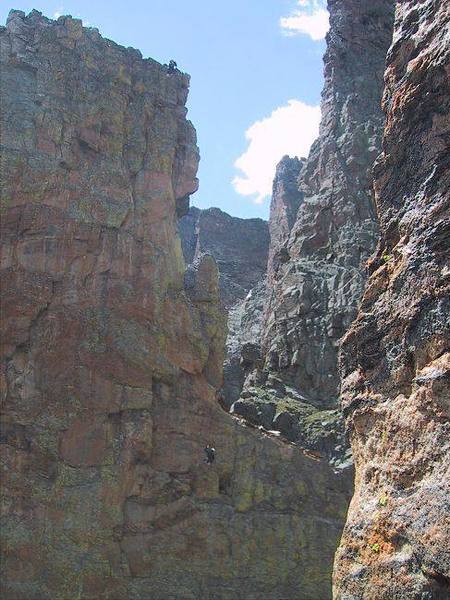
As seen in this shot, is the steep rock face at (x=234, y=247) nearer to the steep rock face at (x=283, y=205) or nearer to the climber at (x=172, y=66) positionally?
the steep rock face at (x=283, y=205)

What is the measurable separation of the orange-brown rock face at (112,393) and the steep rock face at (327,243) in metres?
6.05

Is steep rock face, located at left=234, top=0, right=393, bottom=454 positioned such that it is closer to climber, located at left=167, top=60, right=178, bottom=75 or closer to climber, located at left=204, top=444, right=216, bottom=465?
climber, located at left=204, top=444, right=216, bottom=465

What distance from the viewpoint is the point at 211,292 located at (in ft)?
99.2

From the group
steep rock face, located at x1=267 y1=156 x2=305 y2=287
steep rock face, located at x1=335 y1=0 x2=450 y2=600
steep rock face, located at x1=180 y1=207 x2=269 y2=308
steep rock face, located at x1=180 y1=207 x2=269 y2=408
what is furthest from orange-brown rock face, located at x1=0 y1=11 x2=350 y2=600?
steep rock face, located at x1=180 y1=207 x2=269 y2=308

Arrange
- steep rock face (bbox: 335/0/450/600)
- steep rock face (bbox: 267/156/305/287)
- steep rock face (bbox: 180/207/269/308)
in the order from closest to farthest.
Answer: steep rock face (bbox: 335/0/450/600) < steep rock face (bbox: 267/156/305/287) < steep rock face (bbox: 180/207/269/308)

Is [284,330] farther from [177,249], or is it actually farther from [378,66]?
[378,66]

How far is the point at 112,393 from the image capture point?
2683 cm

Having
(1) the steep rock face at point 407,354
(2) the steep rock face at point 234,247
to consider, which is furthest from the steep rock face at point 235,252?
(1) the steep rock face at point 407,354

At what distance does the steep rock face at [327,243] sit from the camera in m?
37.3

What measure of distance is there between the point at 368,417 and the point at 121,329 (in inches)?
900

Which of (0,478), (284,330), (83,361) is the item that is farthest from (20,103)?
(284,330)

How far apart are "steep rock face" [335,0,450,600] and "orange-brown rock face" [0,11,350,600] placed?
21555 mm

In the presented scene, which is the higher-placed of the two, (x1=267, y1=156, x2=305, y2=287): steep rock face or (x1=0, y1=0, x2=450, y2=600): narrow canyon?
(x1=267, y1=156, x2=305, y2=287): steep rock face

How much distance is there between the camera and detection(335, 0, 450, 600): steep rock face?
4.31 m
